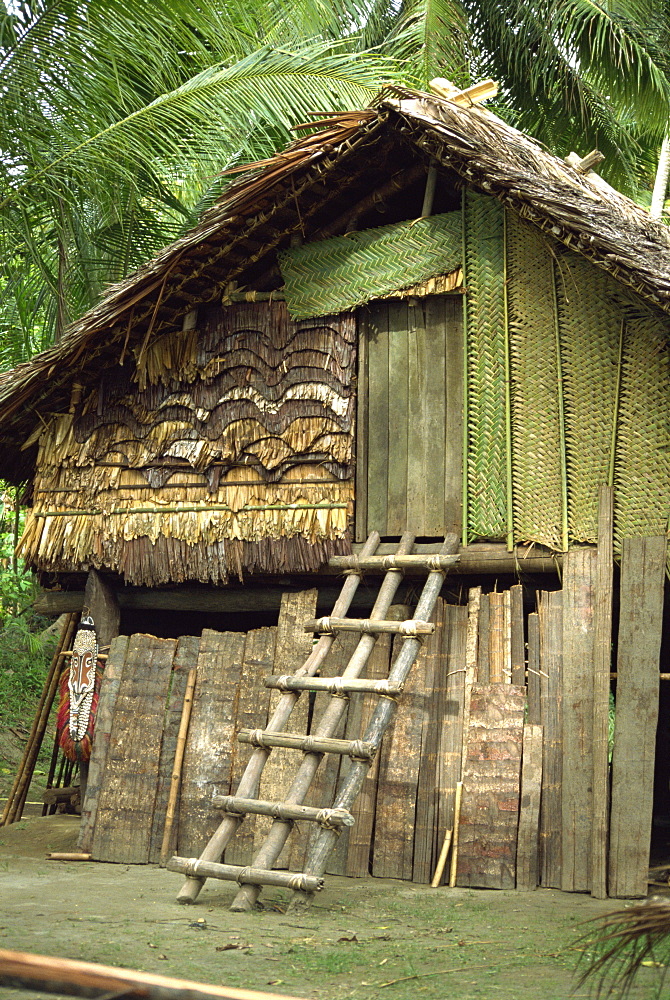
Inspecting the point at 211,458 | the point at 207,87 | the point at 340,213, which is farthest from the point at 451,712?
the point at 207,87

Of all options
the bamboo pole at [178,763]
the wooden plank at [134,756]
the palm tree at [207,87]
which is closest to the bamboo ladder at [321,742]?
the bamboo pole at [178,763]

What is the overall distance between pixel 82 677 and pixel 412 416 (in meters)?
2.86

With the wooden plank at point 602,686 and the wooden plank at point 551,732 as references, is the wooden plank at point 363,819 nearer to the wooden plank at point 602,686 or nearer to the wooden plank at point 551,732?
the wooden plank at point 551,732

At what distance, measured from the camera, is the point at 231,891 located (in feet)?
17.9

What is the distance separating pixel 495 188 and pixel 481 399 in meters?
1.23

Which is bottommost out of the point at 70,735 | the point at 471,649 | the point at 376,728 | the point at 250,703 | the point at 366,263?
the point at 70,735

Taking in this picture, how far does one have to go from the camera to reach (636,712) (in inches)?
221

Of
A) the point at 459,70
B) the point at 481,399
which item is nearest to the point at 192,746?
the point at 481,399

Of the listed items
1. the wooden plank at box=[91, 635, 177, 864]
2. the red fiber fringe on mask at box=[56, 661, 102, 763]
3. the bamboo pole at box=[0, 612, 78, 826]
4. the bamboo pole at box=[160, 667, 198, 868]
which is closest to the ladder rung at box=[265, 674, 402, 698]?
the bamboo pole at box=[160, 667, 198, 868]

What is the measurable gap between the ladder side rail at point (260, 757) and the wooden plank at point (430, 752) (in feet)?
1.81

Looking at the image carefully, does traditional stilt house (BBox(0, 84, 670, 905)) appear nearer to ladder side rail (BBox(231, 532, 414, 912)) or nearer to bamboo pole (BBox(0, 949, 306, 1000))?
ladder side rail (BBox(231, 532, 414, 912))

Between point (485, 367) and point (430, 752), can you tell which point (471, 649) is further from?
point (485, 367)

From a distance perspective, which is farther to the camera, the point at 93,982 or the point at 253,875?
the point at 253,875

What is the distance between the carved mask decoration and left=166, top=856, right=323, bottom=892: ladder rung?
2.18 m
